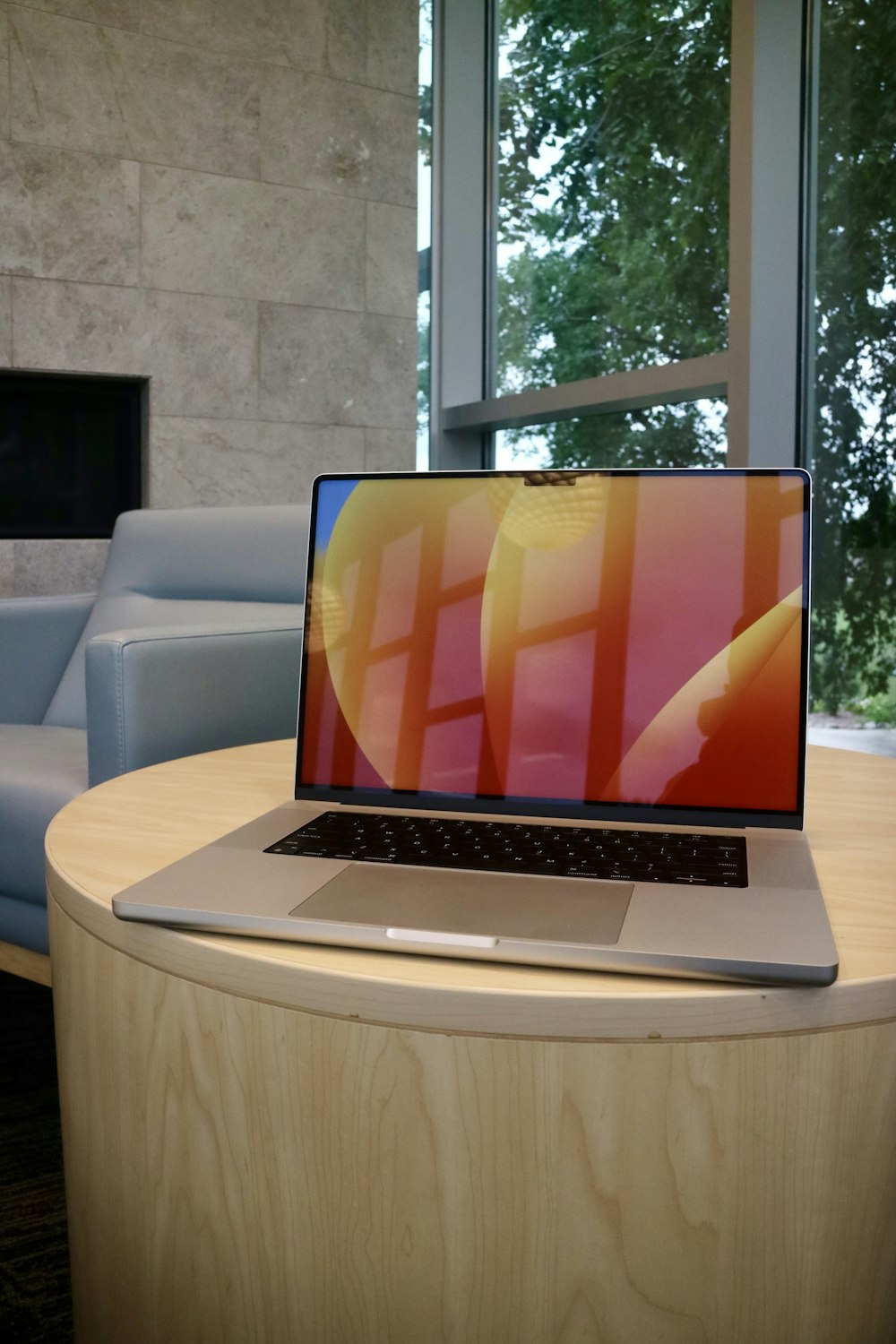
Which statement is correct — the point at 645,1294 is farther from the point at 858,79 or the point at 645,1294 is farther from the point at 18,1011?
the point at 858,79

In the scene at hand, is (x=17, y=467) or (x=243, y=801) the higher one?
(x=17, y=467)

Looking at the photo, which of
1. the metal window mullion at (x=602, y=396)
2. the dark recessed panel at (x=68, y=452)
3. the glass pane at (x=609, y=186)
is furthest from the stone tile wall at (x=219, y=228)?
the glass pane at (x=609, y=186)

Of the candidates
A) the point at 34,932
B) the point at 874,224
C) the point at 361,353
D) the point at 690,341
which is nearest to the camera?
the point at 34,932

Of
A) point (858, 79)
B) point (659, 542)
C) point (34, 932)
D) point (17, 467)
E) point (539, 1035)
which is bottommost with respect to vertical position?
point (34, 932)

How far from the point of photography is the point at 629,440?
3408 mm

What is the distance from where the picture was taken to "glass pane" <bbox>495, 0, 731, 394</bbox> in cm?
307

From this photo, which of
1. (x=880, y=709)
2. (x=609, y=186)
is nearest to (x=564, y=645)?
(x=880, y=709)

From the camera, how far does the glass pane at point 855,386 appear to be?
2.66 meters

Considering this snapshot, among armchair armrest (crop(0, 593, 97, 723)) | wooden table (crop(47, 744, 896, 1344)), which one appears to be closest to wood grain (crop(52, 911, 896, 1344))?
wooden table (crop(47, 744, 896, 1344))

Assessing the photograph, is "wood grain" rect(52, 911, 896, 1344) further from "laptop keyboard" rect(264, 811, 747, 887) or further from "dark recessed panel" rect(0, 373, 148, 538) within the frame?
"dark recessed panel" rect(0, 373, 148, 538)

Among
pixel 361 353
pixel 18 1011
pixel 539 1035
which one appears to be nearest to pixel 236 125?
pixel 361 353

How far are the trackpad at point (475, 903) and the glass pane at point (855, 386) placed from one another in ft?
7.41

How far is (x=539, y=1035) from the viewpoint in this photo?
50 cm

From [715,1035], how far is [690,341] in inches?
114
